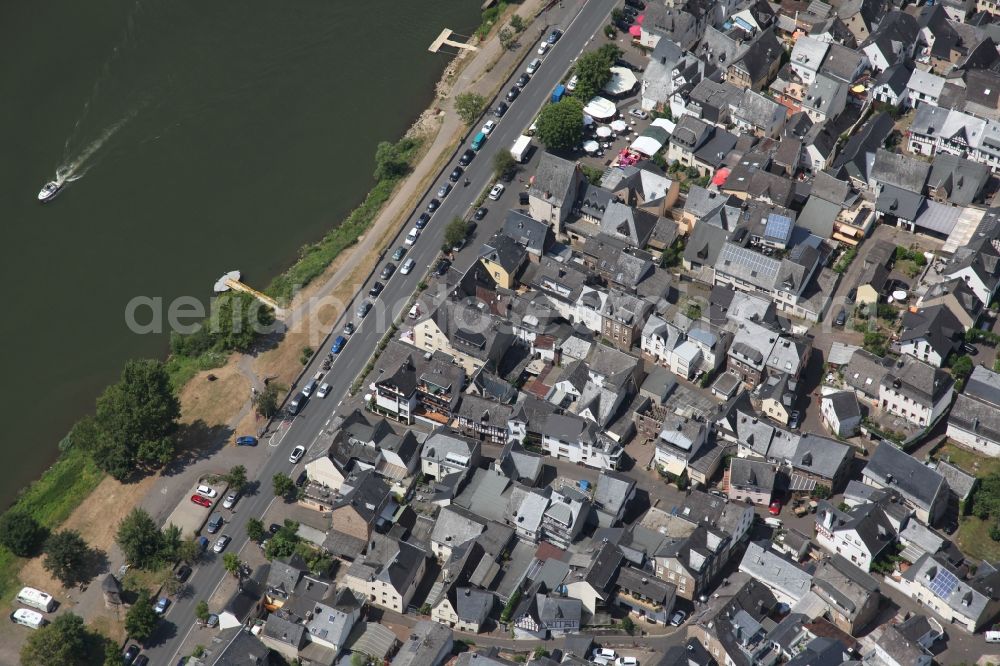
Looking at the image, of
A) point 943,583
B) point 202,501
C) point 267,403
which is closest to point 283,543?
point 202,501

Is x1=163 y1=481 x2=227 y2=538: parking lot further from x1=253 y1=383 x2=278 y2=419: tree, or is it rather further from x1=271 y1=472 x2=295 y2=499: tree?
x1=253 y1=383 x2=278 y2=419: tree

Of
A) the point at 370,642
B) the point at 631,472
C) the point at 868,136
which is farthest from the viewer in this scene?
the point at 868,136

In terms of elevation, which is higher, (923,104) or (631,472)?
(923,104)

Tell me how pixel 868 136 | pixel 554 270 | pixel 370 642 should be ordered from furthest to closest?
pixel 868 136
pixel 554 270
pixel 370 642

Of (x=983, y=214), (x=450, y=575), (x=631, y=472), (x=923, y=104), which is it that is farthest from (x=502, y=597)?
(x=923, y=104)

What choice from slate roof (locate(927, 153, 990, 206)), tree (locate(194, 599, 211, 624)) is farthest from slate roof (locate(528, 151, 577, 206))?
tree (locate(194, 599, 211, 624))

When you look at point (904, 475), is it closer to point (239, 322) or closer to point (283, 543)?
point (283, 543)

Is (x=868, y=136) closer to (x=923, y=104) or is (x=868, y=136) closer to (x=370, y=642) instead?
(x=923, y=104)

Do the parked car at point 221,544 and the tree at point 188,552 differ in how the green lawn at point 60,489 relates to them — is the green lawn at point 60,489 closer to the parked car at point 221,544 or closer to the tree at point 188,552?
the tree at point 188,552
